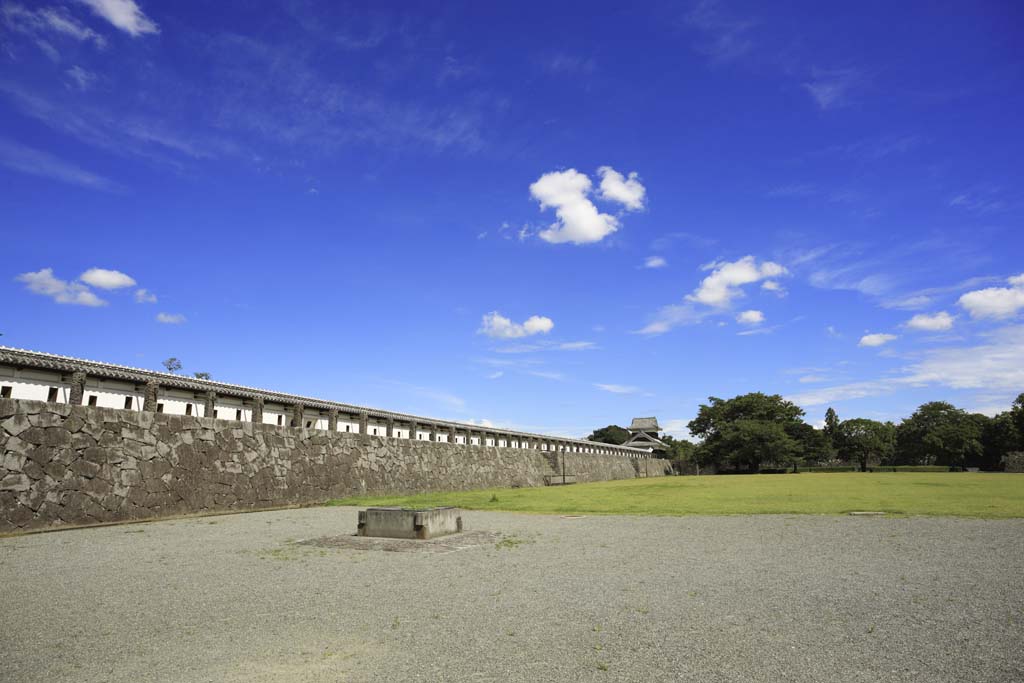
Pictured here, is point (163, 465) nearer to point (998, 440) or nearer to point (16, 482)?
point (16, 482)

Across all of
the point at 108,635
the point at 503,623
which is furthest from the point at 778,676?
the point at 108,635

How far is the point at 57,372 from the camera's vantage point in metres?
18.9

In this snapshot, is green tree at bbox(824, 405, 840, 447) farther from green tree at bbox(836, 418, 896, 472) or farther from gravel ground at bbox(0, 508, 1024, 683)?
gravel ground at bbox(0, 508, 1024, 683)

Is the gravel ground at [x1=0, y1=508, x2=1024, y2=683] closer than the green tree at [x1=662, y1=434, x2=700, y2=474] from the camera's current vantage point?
Yes

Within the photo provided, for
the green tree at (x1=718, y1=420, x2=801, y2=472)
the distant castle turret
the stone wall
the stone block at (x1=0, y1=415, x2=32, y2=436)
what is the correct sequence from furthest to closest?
the distant castle turret → the green tree at (x1=718, y1=420, x2=801, y2=472) → the stone wall → the stone block at (x1=0, y1=415, x2=32, y2=436)

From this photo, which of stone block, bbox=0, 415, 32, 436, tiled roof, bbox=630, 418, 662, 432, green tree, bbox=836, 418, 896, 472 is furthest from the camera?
tiled roof, bbox=630, 418, 662, 432

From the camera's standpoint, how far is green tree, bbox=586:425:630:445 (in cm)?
10094

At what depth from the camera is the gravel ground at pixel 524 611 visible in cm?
393

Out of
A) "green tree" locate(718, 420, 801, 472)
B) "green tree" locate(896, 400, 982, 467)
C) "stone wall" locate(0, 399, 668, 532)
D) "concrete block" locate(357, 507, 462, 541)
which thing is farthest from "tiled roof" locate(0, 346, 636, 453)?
"green tree" locate(896, 400, 982, 467)

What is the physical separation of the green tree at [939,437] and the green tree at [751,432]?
16477mm

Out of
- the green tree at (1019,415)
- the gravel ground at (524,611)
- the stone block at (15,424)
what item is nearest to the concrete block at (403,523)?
the gravel ground at (524,611)

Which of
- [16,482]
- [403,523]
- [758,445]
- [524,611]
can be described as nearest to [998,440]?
[758,445]

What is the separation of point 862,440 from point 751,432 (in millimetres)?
27999

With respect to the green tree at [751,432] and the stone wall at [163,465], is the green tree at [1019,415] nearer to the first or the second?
the green tree at [751,432]
